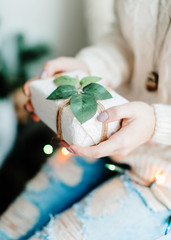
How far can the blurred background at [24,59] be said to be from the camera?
104 centimetres

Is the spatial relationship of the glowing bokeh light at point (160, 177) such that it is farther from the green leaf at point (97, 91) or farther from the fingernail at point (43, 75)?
the fingernail at point (43, 75)

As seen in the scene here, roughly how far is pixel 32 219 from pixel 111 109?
0.36 meters

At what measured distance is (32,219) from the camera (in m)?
0.61

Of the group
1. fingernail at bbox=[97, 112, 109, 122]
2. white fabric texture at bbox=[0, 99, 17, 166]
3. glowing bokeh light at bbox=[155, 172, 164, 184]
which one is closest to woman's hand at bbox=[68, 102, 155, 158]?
fingernail at bbox=[97, 112, 109, 122]

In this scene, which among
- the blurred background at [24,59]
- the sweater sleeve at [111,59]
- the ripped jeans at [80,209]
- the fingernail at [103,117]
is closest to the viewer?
the fingernail at [103,117]

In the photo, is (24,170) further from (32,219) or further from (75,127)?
(75,127)

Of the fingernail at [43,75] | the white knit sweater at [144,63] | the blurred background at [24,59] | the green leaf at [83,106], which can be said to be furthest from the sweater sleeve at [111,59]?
the blurred background at [24,59]

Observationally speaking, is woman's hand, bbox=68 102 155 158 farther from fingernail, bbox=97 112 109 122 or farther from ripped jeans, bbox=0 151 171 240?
ripped jeans, bbox=0 151 171 240

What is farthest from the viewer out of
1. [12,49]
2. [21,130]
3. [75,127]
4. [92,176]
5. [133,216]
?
[21,130]

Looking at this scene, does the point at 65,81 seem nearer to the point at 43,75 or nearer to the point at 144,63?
the point at 43,75

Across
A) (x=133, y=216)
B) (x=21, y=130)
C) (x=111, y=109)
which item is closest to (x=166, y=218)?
(x=133, y=216)

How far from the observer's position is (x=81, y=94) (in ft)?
1.53

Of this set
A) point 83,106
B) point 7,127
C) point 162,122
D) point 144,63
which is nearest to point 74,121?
point 83,106

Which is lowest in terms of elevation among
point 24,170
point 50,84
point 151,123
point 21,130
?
point 24,170
